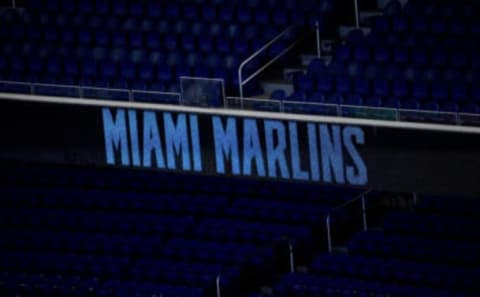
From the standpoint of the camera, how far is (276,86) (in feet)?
83.4

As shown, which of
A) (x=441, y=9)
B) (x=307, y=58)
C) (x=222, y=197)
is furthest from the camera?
(x=222, y=197)

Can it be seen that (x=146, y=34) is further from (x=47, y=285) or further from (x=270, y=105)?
(x=47, y=285)

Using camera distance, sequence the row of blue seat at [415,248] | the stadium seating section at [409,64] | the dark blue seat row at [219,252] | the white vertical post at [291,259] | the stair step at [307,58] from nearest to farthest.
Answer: the stadium seating section at [409,64] < the row of blue seat at [415,248] < the dark blue seat row at [219,252] < the white vertical post at [291,259] < the stair step at [307,58]

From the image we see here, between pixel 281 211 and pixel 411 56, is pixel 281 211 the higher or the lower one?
the lower one

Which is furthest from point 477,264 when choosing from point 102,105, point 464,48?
point 102,105

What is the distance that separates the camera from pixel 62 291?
25125mm

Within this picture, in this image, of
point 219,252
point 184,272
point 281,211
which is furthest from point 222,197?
point 184,272

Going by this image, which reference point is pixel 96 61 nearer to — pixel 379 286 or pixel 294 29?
pixel 294 29

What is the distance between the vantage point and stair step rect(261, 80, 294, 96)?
25312 millimetres

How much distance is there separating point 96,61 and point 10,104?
5.52ft

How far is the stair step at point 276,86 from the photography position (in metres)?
25.3

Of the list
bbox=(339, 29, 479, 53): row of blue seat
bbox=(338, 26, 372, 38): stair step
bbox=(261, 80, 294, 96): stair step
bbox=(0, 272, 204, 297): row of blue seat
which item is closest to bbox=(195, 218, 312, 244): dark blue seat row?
bbox=(0, 272, 204, 297): row of blue seat

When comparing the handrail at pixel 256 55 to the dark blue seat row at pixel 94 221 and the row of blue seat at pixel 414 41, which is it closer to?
the row of blue seat at pixel 414 41

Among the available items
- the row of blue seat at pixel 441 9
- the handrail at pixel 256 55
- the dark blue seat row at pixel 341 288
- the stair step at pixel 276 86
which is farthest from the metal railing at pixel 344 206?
the row of blue seat at pixel 441 9
